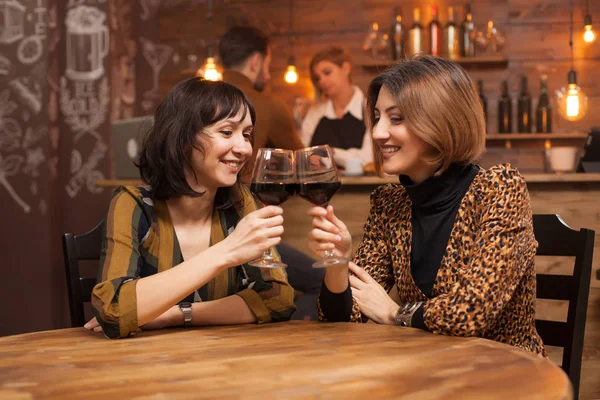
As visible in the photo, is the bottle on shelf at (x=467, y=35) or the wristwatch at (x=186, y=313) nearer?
the wristwatch at (x=186, y=313)

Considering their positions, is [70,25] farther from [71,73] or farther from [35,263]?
[35,263]

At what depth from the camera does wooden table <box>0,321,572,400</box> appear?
98 centimetres

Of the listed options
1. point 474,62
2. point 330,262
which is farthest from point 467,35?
point 330,262

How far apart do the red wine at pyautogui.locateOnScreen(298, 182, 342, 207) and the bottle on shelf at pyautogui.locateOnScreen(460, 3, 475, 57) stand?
14.2 feet

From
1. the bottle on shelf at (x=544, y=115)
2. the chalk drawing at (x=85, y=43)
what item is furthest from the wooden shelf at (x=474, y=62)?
the chalk drawing at (x=85, y=43)

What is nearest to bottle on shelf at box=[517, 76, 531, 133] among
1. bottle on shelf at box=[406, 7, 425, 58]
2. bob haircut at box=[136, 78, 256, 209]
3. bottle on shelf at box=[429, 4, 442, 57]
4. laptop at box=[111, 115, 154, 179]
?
bottle on shelf at box=[429, 4, 442, 57]

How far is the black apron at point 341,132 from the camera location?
5621 millimetres

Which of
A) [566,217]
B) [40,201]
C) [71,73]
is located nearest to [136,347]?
[566,217]

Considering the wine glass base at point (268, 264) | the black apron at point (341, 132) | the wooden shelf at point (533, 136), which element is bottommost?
the wine glass base at point (268, 264)

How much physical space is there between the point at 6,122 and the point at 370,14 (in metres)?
3.00

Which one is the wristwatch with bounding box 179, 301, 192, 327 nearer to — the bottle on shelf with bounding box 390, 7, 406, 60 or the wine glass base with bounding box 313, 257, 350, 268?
the wine glass base with bounding box 313, 257, 350, 268

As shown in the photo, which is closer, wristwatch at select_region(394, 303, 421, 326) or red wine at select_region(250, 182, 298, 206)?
red wine at select_region(250, 182, 298, 206)

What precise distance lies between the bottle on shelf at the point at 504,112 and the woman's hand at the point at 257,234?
438cm

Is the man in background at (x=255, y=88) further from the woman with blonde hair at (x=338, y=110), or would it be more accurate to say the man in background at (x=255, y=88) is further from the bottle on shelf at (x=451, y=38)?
the bottle on shelf at (x=451, y=38)
